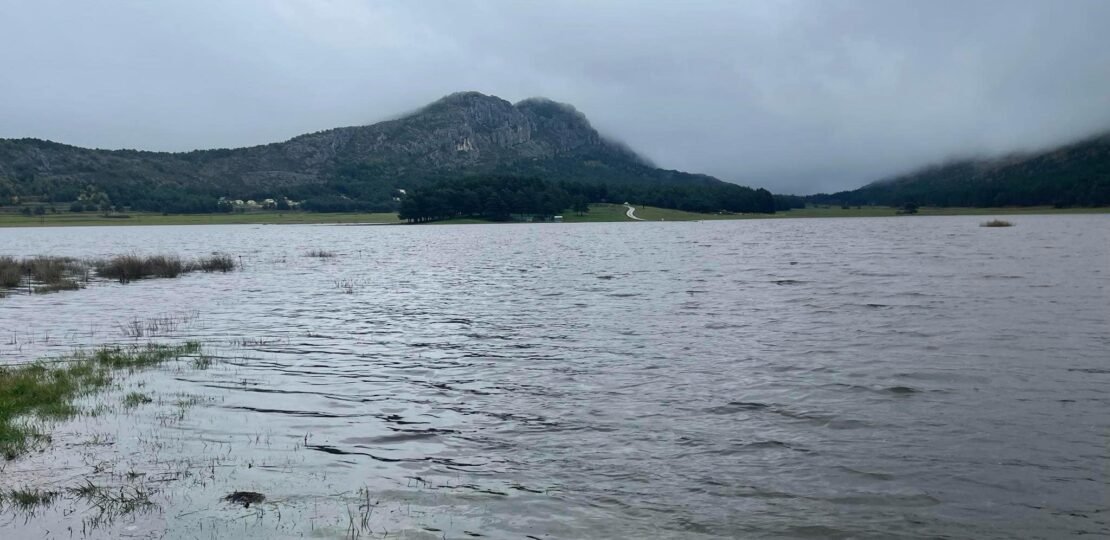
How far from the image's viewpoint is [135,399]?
18.9m

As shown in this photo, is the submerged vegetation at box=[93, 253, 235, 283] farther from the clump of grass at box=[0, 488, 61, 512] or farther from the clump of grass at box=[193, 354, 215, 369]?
the clump of grass at box=[0, 488, 61, 512]

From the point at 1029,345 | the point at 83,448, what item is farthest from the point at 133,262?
the point at 1029,345

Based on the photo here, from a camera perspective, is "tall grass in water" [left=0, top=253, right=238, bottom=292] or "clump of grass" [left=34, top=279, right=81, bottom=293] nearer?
"clump of grass" [left=34, top=279, right=81, bottom=293]

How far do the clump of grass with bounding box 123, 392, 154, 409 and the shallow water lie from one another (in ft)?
2.50

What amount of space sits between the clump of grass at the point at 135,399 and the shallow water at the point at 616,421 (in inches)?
30.1

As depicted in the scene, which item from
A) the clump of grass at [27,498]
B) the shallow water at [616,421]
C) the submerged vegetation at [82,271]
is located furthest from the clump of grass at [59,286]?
the clump of grass at [27,498]

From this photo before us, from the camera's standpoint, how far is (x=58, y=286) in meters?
47.9

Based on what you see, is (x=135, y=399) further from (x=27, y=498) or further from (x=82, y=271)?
(x=82, y=271)

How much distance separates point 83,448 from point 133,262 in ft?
157

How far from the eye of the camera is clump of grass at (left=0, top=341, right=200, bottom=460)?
15.2 m

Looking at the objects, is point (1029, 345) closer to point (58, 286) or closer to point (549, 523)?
point (549, 523)

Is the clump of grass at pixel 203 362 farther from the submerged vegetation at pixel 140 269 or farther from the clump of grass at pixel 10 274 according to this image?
the submerged vegetation at pixel 140 269

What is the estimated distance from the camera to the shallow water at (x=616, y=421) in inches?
452

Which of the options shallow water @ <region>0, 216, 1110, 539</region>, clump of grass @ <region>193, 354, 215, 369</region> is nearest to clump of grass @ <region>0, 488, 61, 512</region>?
shallow water @ <region>0, 216, 1110, 539</region>
